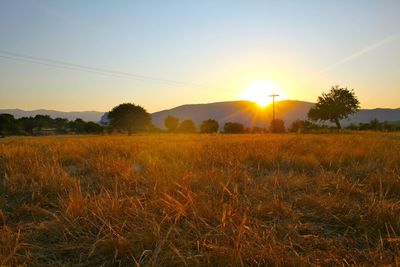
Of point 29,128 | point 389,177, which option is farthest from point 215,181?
point 29,128

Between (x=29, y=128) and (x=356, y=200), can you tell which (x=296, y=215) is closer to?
(x=356, y=200)

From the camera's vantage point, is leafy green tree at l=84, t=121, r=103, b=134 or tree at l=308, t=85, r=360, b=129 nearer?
tree at l=308, t=85, r=360, b=129

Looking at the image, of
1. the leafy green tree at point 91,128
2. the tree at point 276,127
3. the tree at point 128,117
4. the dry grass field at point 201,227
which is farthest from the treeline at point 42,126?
the dry grass field at point 201,227

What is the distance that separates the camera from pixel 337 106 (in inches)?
2117

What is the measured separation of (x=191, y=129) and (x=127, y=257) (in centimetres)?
9811

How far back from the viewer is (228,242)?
228 cm

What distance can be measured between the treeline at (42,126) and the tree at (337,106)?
156 feet

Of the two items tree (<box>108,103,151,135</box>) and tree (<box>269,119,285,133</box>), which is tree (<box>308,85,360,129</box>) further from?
tree (<box>108,103,151,135</box>)

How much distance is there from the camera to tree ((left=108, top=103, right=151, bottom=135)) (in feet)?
214

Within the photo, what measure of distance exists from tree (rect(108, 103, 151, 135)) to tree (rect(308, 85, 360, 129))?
35.6 m

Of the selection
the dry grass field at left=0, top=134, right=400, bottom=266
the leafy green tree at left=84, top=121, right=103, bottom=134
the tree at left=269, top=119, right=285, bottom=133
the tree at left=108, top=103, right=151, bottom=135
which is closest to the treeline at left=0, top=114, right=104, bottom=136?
the leafy green tree at left=84, top=121, right=103, bottom=134

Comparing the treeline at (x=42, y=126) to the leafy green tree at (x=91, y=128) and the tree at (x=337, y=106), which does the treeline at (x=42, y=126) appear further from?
the tree at (x=337, y=106)

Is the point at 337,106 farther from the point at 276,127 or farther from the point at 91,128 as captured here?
the point at 91,128

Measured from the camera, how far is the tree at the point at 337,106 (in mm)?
53844
